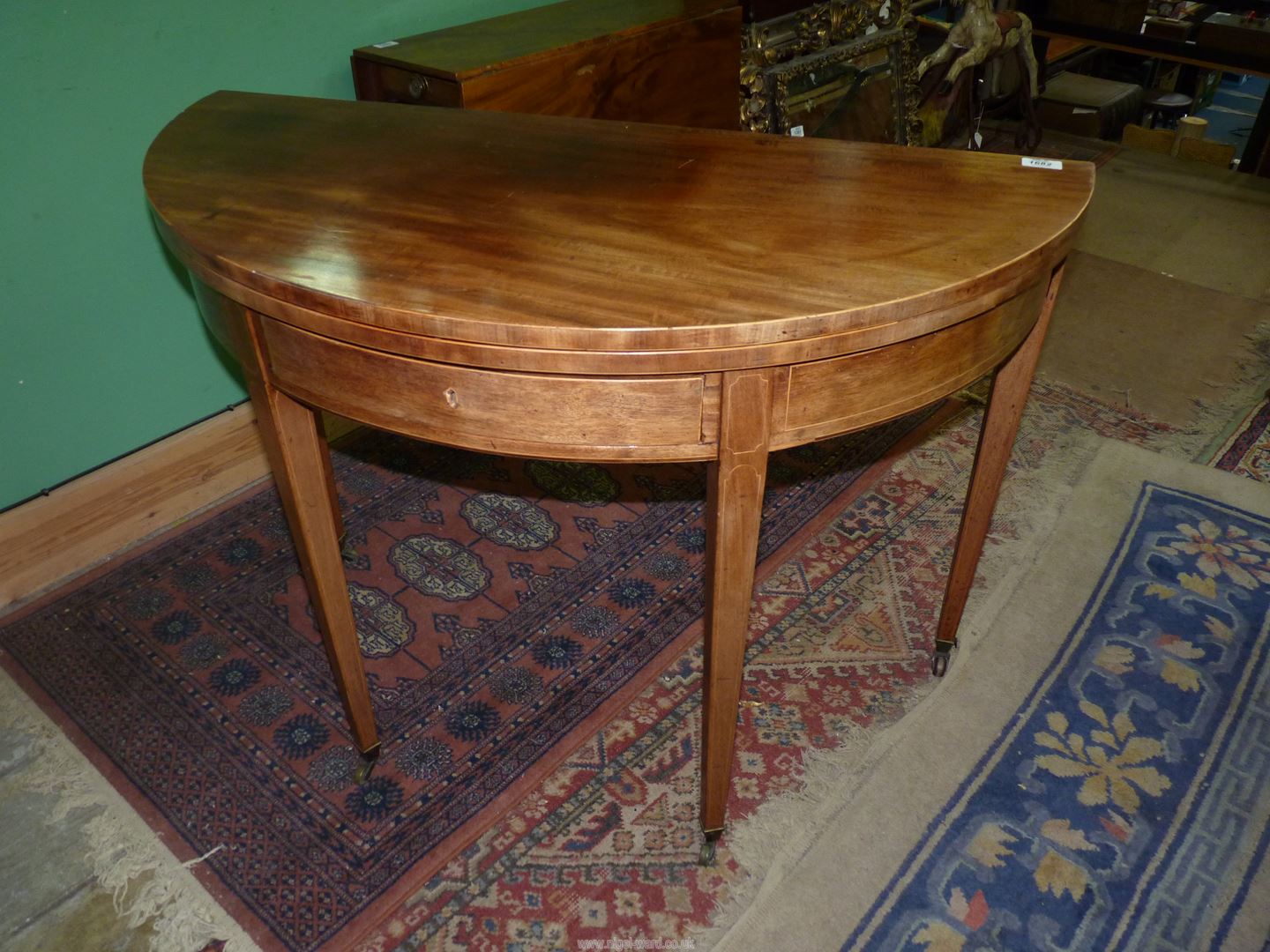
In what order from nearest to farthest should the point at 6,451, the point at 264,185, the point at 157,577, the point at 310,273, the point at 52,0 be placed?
the point at 310,273
the point at 264,185
the point at 52,0
the point at 6,451
the point at 157,577

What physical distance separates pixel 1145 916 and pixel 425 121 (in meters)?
1.45

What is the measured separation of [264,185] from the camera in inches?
48.4

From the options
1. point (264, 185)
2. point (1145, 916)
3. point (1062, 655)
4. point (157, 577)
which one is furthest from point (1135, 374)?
point (157, 577)

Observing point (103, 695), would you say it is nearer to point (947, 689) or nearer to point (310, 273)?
point (310, 273)

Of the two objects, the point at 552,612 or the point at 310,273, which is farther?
the point at 552,612

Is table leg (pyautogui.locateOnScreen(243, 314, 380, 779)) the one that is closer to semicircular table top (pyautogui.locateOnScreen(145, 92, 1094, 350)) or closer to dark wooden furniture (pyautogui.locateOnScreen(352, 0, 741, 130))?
semicircular table top (pyautogui.locateOnScreen(145, 92, 1094, 350))

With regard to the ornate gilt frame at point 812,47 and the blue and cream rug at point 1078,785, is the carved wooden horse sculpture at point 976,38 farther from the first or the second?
the blue and cream rug at point 1078,785

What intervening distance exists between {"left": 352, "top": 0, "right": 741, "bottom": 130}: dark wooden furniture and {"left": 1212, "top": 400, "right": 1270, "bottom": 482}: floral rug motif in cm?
132

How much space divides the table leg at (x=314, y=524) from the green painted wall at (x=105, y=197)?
74 centimetres

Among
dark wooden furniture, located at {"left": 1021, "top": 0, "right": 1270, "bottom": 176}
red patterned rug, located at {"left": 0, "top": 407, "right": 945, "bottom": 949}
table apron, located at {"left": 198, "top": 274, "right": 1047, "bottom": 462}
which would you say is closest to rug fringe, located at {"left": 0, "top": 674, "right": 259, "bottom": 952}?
red patterned rug, located at {"left": 0, "top": 407, "right": 945, "bottom": 949}

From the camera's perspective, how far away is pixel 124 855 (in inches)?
56.1

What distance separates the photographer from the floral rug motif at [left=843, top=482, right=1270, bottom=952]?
131 cm

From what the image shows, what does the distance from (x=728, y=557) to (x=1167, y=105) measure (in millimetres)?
4317

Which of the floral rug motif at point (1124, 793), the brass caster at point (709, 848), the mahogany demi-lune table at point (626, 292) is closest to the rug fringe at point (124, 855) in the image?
the mahogany demi-lune table at point (626, 292)
